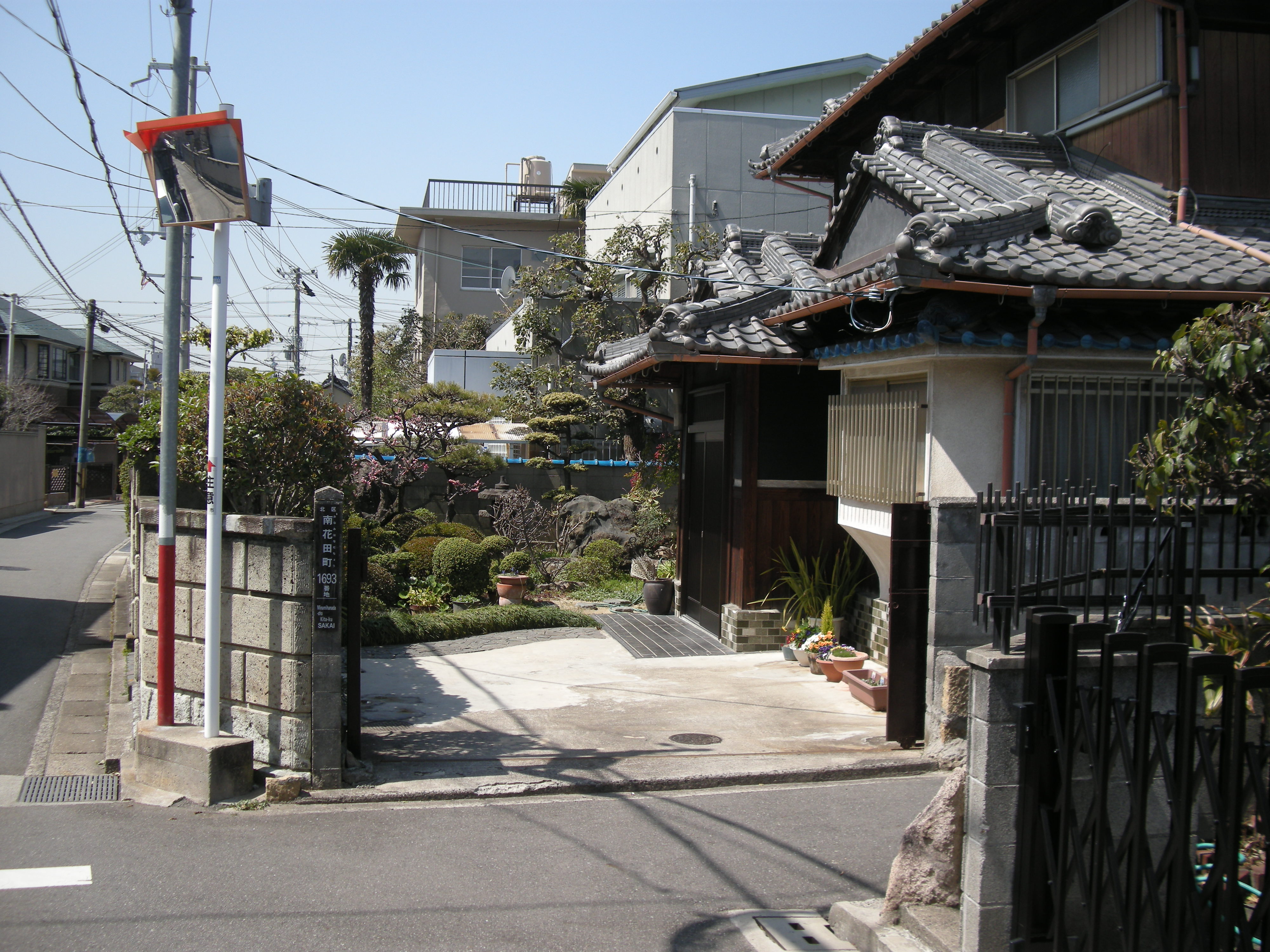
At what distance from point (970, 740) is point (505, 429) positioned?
2180 cm

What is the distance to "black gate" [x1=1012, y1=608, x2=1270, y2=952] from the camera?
3.35 meters

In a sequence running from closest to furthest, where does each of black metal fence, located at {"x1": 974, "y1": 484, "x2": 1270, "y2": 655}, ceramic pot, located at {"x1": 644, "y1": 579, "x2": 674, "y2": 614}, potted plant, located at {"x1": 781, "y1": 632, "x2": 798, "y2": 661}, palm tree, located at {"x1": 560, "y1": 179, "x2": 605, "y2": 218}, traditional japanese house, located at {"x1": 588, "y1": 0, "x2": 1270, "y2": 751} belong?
1. black metal fence, located at {"x1": 974, "y1": 484, "x2": 1270, "y2": 655}
2. traditional japanese house, located at {"x1": 588, "y1": 0, "x2": 1270, "y2": 751}
3. potted plant, located at {"x1": 781, "y1": 632, "x2": 798, "y2": 661}
4. ceramic pot, located at {"x1": 644, "y1": 579, "x2": 674, "y2": 614}
5. palm tree, located at {"x1": 560, "y1": 179, "x2": 605, "y2": 218}

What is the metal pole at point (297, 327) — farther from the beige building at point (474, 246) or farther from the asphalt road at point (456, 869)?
the asphalt road at point (456, 869)

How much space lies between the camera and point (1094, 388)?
834cm

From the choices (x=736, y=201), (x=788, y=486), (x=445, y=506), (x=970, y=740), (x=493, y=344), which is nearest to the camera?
(x=970, y=740)

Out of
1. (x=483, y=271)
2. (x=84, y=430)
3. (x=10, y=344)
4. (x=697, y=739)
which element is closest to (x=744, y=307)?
(x=697, y=739)

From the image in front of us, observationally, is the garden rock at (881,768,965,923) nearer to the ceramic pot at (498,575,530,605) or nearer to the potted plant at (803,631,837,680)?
the potted plant at (803,631,837,680)

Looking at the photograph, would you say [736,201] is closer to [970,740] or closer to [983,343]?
[983,343]

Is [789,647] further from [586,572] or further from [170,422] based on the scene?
[170,422]

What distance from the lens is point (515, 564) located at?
49.8 ft

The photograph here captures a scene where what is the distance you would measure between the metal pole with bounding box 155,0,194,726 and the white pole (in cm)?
38

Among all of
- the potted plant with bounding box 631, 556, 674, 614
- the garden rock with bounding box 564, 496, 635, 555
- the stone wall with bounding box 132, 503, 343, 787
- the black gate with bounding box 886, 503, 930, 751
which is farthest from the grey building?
the stone wall with bounding box 132, 503, 343, 787

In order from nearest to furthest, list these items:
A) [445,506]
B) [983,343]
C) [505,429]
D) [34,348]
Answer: [983,343], [445,506], [505,429], [34,348]

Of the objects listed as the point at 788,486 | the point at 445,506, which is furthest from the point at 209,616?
the point at 445,506
